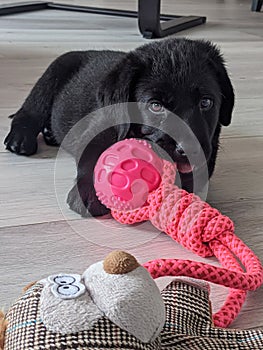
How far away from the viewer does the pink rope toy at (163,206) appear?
→ 3.55 feet

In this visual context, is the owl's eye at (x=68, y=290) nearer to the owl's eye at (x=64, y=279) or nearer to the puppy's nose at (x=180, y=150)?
the owl's eye at (x=64, y=279)

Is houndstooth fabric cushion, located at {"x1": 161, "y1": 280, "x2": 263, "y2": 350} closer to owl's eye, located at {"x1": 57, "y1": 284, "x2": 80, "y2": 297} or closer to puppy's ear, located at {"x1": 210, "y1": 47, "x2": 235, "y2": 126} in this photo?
owl's eye, located at {"x1": 57, "y1": 284, "x2": 80, "y2": 297}

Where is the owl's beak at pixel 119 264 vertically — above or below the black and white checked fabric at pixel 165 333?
above

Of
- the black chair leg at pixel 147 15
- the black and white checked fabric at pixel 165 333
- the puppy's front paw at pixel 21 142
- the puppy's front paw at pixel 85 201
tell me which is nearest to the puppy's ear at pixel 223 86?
the puppy's front paw at pixel 85 201

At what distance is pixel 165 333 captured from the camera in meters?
0.78

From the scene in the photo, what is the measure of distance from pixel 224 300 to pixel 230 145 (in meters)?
0.82

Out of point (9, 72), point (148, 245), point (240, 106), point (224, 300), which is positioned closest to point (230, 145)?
point (240, 106)

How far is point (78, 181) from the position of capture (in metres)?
1.29

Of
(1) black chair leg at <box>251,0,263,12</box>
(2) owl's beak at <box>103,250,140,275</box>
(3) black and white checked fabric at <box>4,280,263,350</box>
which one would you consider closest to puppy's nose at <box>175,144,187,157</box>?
(3) black and white checked fabric at <box>4,280,263,350</box>

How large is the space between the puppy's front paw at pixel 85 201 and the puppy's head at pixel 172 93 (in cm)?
14

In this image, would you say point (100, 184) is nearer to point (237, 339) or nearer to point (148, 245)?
point (148, 245)

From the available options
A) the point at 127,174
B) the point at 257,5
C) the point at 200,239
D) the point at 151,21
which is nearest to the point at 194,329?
the point at 200,239

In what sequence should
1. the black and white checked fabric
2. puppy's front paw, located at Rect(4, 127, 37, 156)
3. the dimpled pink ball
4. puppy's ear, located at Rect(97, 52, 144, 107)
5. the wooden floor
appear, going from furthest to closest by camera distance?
puppy's front paw, located at Rect(4, 127, 37, 156)
puppy's ear, located at Rect(97, 52, 144, 107)
the dimpled pink ball
the wooden floor
the black and white checked fabric

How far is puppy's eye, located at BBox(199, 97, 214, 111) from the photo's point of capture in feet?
4.10
